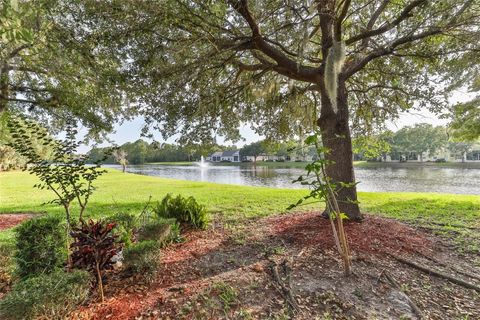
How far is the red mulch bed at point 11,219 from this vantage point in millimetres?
5863

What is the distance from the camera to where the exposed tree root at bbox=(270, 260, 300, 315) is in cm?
229

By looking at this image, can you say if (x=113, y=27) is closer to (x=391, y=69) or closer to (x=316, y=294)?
(x=316, y=294)

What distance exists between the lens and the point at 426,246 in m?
3.89

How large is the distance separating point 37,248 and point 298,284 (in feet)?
9.07

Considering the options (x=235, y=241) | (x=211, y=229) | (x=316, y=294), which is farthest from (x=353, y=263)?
(x=211, y=229)

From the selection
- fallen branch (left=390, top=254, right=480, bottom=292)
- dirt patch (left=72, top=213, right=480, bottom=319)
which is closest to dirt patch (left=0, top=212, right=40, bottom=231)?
dirt patch (left=72, top=213, right=480, bottom=319)

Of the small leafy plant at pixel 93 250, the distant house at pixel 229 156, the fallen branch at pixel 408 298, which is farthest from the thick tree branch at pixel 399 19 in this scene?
the distant house at pixel 229 156

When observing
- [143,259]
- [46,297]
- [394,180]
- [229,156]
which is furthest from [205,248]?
[229,156]

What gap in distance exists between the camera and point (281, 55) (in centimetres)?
448

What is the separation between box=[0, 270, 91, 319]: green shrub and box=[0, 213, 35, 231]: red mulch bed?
5.17 metres

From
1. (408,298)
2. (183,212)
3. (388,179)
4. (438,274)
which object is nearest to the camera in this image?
(408,298)

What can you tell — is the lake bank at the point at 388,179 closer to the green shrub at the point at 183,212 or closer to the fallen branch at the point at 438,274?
the fallen branch at the point at 438,274

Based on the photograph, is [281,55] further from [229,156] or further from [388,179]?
[229,156]

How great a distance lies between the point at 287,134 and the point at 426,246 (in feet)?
14.1
